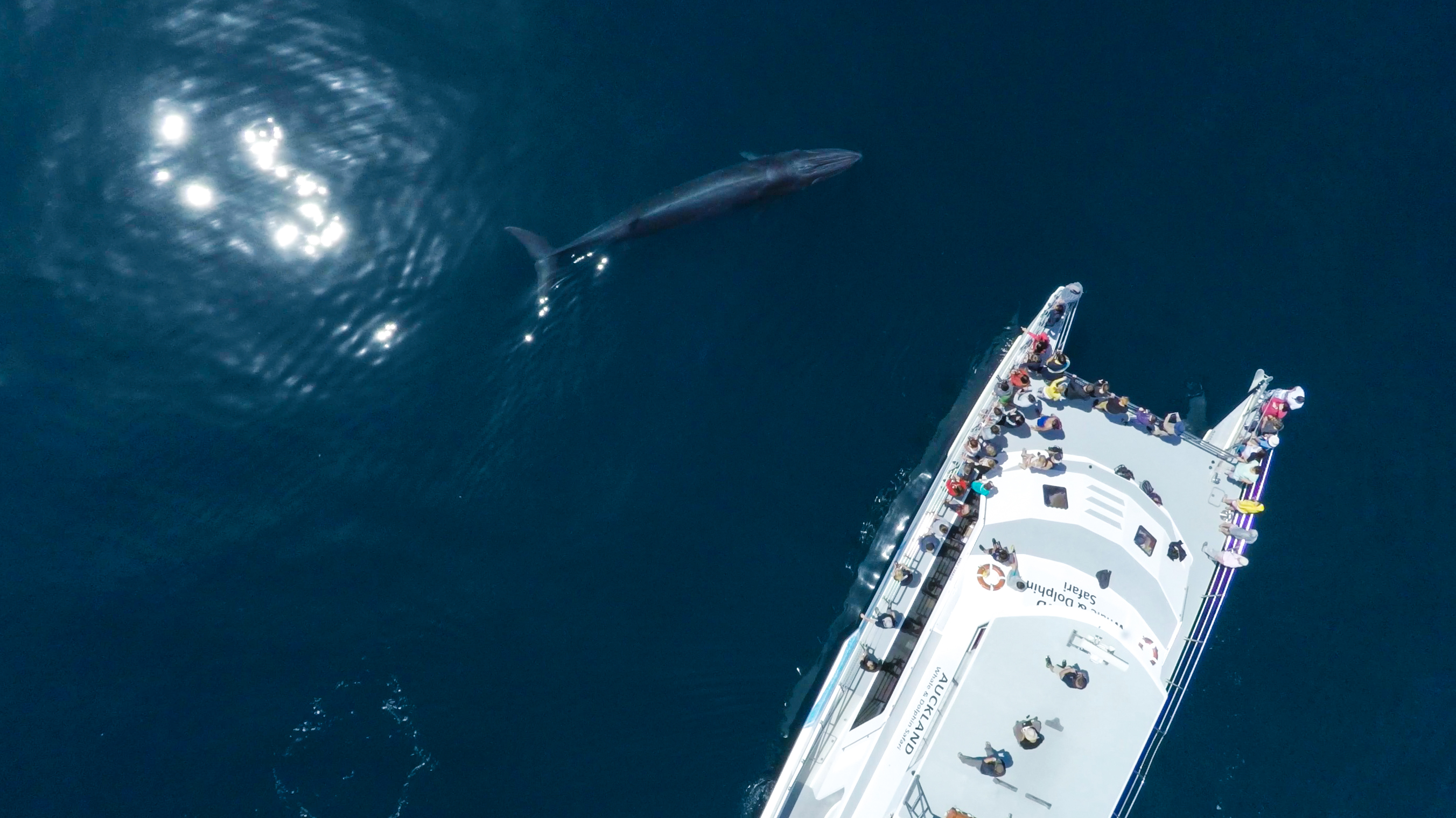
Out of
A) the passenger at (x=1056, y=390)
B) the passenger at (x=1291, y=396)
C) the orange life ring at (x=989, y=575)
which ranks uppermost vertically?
the passenger at (x=1291, y=396)

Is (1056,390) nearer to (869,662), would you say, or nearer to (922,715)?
(869,662)

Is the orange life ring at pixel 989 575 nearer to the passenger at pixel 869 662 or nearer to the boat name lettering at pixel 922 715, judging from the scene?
the boat name lettering at pixel 922 715

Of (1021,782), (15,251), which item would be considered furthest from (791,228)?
(15,251)

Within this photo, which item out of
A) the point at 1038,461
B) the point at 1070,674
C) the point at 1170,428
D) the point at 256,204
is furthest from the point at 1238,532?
the point at 256,204

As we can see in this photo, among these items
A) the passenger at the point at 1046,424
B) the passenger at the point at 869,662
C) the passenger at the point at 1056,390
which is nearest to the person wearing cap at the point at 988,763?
the passenger at the point at 869,662

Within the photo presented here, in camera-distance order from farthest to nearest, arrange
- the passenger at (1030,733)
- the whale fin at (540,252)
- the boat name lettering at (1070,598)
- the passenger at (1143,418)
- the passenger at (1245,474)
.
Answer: the passenger at (1143,418)
the whale fin at (540,252)
the passenger at (1245,474)
the boat name lettering at (1070,598)
the passenger at (1030,733)

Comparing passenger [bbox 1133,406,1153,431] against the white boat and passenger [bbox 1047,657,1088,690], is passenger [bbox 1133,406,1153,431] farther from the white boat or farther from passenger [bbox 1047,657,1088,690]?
passenger [bbox 1047,657,1088,690]

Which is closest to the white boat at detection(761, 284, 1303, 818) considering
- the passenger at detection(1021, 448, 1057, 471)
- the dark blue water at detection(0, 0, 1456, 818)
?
the passenger at detection(1021, 448, 1057, 471)
